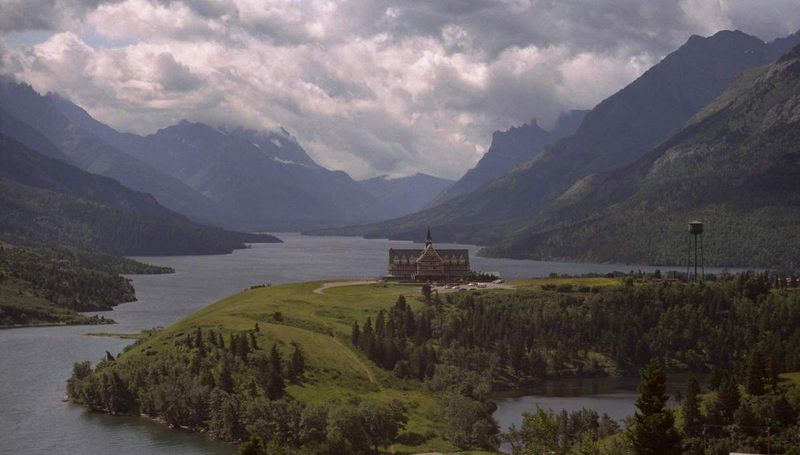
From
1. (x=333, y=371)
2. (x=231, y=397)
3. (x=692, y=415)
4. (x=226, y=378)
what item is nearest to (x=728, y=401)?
(x=692, y=415)

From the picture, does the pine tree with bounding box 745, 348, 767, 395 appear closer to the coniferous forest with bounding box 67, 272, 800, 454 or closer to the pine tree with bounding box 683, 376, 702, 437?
the coniferous forest with bounding box 67, 272, 800, 454

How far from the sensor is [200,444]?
140 m

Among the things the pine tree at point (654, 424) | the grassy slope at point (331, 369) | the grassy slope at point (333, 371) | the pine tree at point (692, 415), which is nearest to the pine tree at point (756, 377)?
the pine tree at point (692, 415)

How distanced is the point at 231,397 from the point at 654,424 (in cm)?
8264

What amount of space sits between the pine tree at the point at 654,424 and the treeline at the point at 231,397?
53444mm

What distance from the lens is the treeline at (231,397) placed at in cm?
13025

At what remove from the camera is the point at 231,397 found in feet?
477

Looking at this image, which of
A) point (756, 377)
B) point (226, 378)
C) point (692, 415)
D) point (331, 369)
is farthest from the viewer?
point (331, 369)

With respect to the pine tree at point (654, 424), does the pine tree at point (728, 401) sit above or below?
below

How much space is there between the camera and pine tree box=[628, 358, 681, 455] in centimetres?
7869

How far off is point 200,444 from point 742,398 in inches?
3099

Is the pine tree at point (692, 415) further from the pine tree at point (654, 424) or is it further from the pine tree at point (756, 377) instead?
the pine tree at point (654, 424)

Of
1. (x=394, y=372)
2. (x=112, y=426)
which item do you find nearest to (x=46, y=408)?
(x=112, y=426)

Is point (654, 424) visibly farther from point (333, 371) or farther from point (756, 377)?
point (333, 371)
